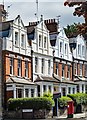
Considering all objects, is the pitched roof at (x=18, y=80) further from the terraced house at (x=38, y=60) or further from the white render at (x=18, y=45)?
the white render at (x=18, y=45)

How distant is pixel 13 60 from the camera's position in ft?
108

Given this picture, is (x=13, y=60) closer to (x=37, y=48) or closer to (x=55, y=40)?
(x=37, y=48)

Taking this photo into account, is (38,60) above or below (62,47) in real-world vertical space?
below

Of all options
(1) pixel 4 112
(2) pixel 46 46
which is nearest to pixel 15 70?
(1) pixel 4 112

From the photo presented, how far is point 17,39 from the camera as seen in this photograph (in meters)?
33.8

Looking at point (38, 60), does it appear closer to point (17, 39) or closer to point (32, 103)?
point (17, 39)

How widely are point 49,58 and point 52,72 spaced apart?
176cm

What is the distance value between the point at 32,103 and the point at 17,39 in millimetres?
7356

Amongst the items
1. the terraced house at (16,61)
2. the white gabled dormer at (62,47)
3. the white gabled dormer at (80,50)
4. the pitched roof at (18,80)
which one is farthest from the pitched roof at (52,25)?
the pitched roof at (18,80)

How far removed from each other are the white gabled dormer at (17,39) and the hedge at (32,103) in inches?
208

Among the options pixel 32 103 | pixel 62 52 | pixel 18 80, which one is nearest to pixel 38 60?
pixel 18 80

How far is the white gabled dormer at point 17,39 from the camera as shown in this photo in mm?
32250

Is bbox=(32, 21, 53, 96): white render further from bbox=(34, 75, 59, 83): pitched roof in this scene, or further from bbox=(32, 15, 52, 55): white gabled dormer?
bbox=(34, 75, 59, 83): pitched roof

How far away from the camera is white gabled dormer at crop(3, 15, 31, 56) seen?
3225cm
